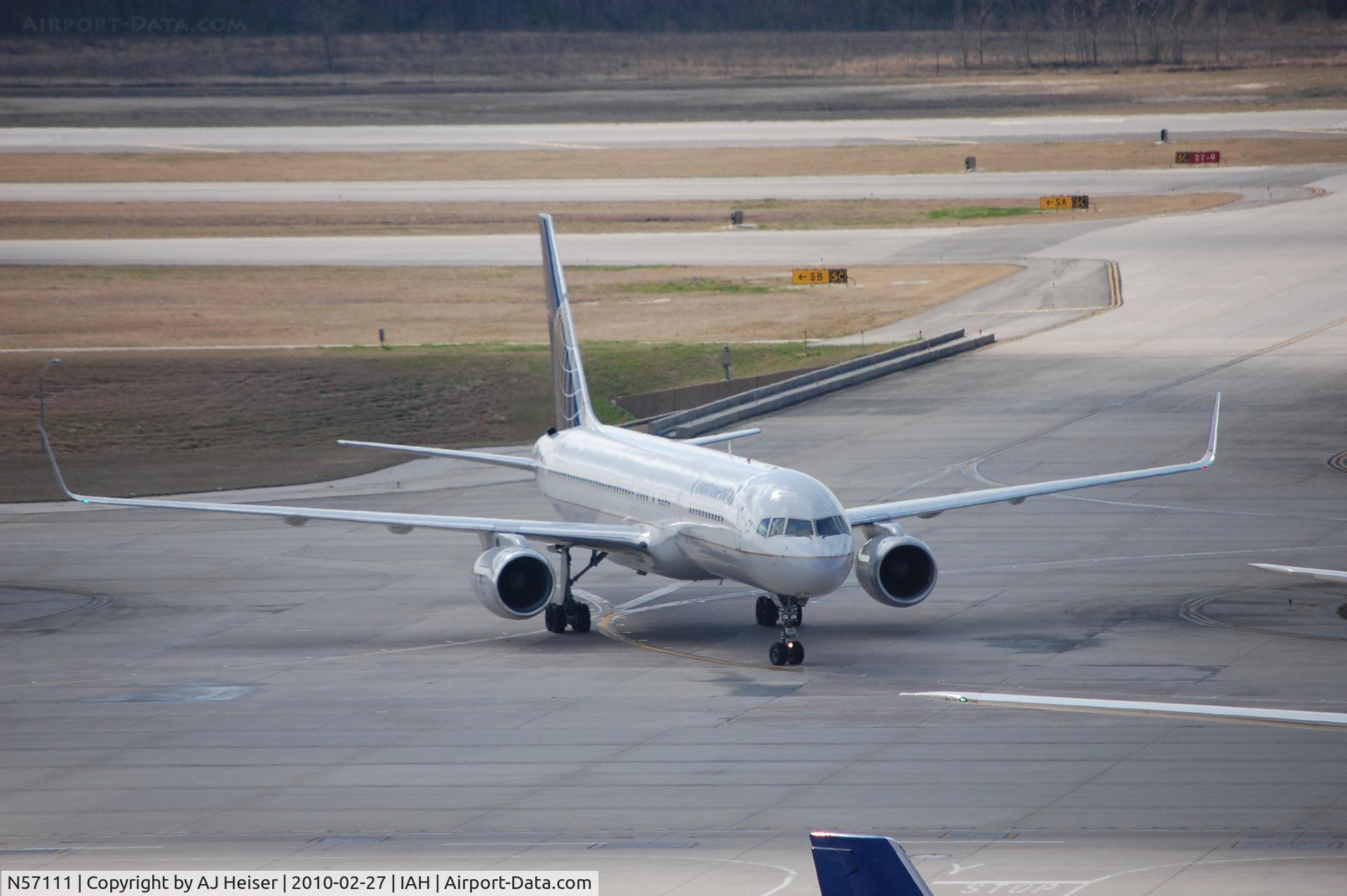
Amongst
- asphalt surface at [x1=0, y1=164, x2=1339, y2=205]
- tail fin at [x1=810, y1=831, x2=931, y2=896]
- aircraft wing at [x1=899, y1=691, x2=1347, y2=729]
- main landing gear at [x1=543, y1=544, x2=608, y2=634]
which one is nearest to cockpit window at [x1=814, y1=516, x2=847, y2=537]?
main landing gear at [x1=543, y1=544, x2=608, y2=634]

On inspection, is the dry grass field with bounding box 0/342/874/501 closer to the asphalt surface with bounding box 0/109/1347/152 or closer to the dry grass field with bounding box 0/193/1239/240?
the dry grass field with bounding box 0/193/1239/240

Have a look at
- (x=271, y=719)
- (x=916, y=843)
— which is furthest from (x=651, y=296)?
(x=916, y=843)

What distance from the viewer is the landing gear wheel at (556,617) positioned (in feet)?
154

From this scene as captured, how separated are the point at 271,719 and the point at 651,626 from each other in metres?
11.8

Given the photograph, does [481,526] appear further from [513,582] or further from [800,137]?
[800,137]

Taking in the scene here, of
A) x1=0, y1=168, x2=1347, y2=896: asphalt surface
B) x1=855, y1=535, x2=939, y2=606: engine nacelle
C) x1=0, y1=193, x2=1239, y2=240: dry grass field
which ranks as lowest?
x1=0, y1=168, x2=1347, y2=896: asphalt surface

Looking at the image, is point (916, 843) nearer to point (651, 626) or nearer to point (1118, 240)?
point (651, 626)

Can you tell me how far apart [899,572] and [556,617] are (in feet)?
30.0

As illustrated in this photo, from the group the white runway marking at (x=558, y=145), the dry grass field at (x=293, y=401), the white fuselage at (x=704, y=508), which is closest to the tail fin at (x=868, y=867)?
the white fuselage at (x=704, y=508)

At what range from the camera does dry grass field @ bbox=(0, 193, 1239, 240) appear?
137000 millimetres

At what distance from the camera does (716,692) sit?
40.1m

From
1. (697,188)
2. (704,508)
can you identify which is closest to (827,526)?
(704,508)

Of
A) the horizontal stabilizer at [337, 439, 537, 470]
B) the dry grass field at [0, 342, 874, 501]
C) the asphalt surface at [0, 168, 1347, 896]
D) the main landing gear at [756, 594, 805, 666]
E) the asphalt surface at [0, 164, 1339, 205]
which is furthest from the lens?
the asphalt surface at [0, 164, 1339, 205]

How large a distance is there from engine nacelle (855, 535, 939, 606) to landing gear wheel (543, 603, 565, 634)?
8080mm
